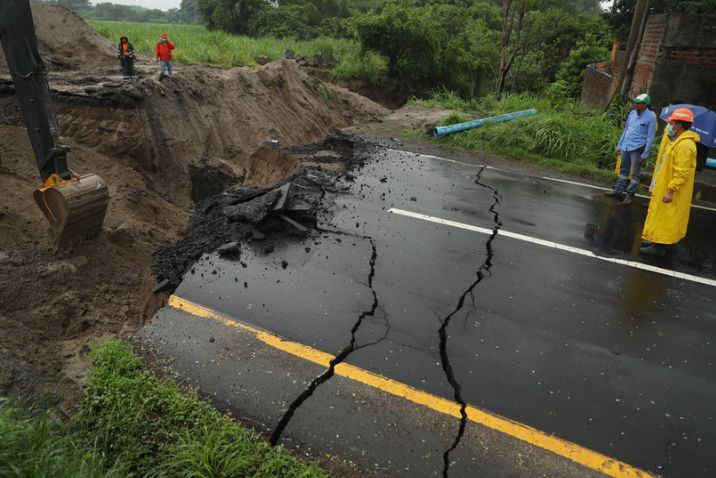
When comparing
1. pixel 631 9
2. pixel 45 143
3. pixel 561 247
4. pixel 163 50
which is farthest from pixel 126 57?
pixel 631 9

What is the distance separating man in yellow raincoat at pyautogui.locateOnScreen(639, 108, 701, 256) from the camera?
572 cm

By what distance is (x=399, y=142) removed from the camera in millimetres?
11461

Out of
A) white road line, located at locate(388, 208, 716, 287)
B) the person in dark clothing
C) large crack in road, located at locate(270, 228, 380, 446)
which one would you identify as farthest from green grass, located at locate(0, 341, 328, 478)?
the person in dark clothing

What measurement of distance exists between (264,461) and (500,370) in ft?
6.52

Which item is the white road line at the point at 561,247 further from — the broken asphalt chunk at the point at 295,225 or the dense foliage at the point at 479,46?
the dense foliage at the point at 479,46

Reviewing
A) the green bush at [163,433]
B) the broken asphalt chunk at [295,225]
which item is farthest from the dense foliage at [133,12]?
the green bush at [163,433]

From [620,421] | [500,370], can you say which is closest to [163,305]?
[500,370]

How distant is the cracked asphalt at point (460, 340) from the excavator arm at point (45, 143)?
72.2 inches

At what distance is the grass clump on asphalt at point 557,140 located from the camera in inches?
400

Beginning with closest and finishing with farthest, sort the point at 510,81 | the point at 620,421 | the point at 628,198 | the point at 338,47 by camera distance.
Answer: the point at 620,421
the point at 628,198
the point at 510,81
the point at 338,47

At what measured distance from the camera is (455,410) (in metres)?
3.46

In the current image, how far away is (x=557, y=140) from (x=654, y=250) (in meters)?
5.09

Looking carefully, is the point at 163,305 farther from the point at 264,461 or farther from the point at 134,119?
the point at 134,119

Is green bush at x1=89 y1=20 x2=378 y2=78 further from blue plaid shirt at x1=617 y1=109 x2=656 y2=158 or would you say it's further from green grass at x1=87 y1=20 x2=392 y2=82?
blue plaid shirt at x1=617 y1=109 x2=656 y2=158
